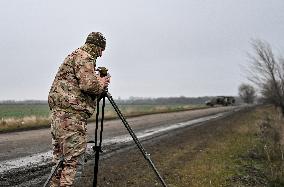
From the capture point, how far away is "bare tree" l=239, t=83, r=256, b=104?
17462cm

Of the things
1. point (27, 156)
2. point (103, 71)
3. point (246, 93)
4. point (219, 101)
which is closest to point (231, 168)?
point (27, 156)

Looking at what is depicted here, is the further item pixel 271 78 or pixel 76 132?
pixel 271 78

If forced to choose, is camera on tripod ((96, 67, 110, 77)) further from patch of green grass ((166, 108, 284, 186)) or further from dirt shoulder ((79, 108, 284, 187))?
patch of green grass ((166, 108, 284, 186))

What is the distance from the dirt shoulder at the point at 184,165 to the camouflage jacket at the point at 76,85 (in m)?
2.94

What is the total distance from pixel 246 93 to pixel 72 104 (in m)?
177

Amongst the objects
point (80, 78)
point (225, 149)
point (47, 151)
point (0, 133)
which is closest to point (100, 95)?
point (80, 78)

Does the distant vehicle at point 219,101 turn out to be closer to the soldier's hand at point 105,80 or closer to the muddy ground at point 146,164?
the muddy ground at point 146,164

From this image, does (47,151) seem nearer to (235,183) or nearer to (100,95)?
(235,183)

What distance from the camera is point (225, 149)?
15.7m

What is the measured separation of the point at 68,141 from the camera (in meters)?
5.95

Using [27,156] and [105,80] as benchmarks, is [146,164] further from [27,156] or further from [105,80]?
[105,80]

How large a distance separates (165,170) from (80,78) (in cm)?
539

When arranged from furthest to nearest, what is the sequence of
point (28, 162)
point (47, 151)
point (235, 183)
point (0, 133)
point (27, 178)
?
1. point (0, 133)
2. point (47, 151)
3. point (28, 162)
4. point (235, 183)
5. point (27, 178)

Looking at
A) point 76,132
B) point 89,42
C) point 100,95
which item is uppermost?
point 89,42
